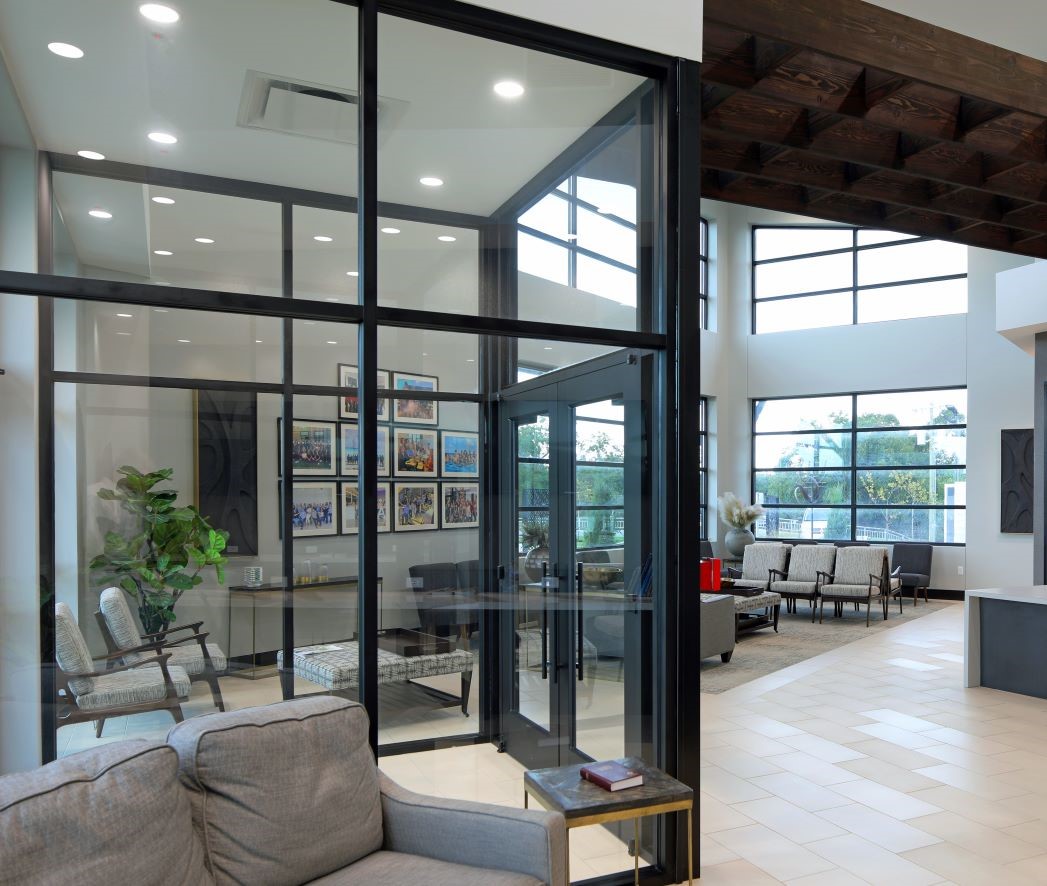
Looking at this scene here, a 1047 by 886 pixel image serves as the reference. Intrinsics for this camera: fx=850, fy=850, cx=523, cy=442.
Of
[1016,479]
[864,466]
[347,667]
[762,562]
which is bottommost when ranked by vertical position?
[762,562]

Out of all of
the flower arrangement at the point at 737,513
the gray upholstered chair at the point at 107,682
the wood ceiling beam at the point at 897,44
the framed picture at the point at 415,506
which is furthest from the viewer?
the flower arrangement at the point at 737,513

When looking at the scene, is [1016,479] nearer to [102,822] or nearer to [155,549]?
[155,549]

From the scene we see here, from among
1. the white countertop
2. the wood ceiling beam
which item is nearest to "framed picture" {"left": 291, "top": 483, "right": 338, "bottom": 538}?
the wood ceiling beam

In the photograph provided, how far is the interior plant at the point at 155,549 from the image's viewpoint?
8.48 ft

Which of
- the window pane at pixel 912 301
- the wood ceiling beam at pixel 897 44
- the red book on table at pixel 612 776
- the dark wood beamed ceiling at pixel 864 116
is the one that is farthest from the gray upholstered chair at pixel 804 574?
the red book on table at pixel 612 776

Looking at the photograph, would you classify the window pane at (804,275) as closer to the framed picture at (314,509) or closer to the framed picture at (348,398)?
the framed picture at (348,398)

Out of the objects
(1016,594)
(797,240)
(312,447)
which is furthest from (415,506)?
(797,240)

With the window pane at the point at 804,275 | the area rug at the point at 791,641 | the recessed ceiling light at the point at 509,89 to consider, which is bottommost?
the area rug at the point at 791,641

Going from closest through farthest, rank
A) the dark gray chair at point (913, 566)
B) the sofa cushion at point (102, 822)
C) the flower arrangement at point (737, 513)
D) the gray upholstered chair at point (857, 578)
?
the sofa cushion at point (102, 822)
the gray upholstered chair at point (857, 578)
the dark gray chair at point (913, 566)
the flower arrangement at point (737, 513)

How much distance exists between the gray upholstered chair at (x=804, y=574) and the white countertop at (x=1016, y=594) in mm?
4059

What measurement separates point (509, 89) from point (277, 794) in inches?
99.8

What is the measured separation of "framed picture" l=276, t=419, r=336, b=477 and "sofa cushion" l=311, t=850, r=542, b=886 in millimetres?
1206

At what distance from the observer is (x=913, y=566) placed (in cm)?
1240

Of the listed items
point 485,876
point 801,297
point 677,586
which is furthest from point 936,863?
point 801,297
